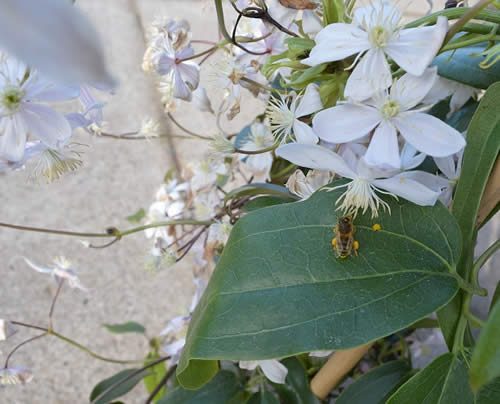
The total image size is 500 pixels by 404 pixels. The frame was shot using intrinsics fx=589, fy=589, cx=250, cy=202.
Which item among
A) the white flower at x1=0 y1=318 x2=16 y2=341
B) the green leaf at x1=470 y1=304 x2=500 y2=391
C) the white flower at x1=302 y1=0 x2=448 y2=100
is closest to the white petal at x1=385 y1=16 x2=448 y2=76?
the white flower at x1=302 y1=0 x2=448 y2=100

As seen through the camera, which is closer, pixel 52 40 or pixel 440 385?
pixel 52 40

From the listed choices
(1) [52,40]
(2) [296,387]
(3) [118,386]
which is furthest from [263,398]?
(1) [52,40]

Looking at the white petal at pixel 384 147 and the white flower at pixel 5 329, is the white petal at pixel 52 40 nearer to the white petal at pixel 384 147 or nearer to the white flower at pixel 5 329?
the white petal at pixel 384 147

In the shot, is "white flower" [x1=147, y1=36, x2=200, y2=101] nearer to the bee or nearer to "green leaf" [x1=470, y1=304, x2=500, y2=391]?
the bee

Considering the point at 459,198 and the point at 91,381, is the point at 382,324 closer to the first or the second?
the point at 459,198

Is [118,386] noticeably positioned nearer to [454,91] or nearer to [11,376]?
[11,376]

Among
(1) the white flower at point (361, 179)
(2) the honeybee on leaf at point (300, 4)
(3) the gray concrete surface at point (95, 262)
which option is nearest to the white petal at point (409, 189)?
(1) the white flower at point (361, 179)

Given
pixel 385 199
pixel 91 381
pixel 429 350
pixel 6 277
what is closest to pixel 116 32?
pixel 6 277
